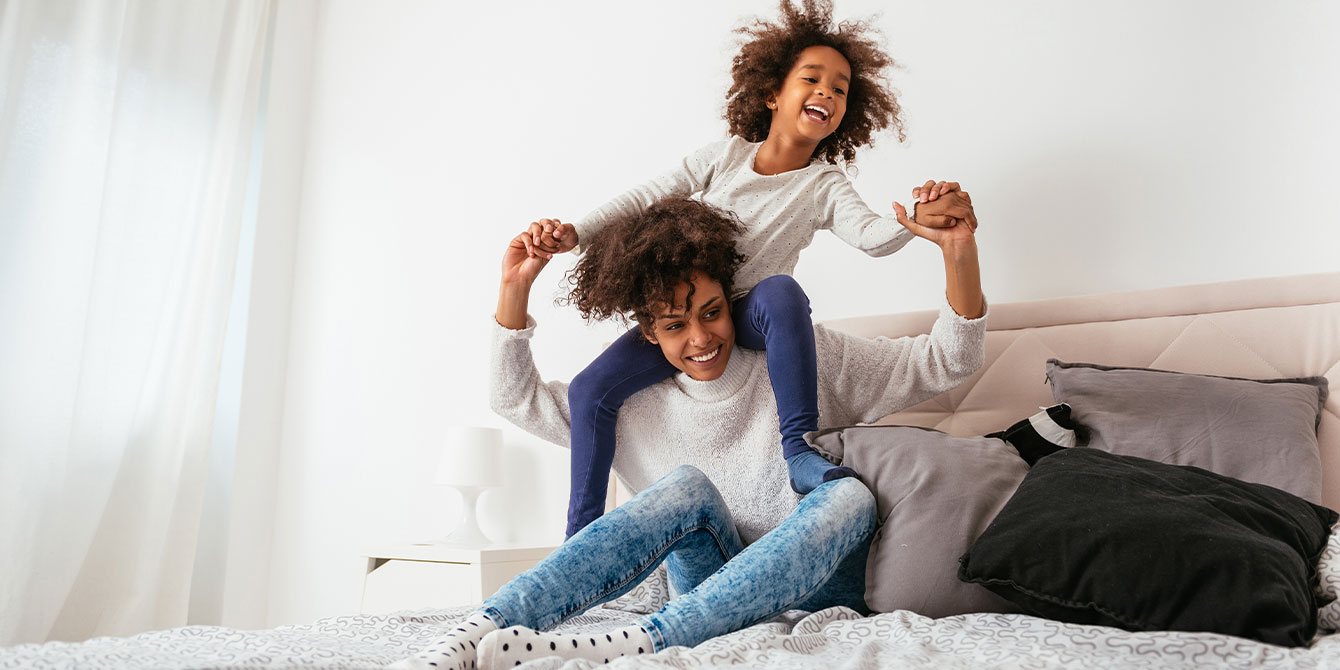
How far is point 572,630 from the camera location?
1.25 m

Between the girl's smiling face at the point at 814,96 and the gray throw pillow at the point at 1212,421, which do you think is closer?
the gray throw pillow at the point at 1212,421

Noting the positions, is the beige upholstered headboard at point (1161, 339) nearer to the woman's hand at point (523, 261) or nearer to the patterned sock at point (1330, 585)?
the patterned sock at point (1330, 585)

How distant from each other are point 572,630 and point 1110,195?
1.40 meters

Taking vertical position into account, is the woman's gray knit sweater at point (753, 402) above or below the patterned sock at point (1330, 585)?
above

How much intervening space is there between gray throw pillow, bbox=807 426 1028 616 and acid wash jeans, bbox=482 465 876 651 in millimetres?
47

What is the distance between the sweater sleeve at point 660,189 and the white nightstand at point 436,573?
0.79 m

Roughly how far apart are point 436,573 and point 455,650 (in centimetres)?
130

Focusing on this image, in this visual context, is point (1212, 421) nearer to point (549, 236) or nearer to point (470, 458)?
point (549, 236)

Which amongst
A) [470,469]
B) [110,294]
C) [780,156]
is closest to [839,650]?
[780,156]

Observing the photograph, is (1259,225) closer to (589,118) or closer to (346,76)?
(589,118)

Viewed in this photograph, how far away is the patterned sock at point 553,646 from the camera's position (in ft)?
3.06

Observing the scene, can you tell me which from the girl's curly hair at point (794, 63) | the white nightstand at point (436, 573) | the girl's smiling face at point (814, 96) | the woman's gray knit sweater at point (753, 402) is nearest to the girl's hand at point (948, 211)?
the woman's gray knit sweater at point (753, 402)

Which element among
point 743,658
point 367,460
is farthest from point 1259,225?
point 367,460

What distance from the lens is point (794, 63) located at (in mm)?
1876
